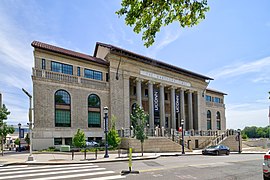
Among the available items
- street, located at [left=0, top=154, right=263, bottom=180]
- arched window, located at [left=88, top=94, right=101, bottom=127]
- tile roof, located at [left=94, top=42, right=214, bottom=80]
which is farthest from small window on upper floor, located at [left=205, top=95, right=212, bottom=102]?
street, located at [left=0, top=154, right=263, bottom=180]

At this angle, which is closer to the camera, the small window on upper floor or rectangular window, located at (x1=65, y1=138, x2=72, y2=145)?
rectangular window, located at (x1=65, y1=138, x2=72, y2=145)

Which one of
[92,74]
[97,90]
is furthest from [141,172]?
[92,74]

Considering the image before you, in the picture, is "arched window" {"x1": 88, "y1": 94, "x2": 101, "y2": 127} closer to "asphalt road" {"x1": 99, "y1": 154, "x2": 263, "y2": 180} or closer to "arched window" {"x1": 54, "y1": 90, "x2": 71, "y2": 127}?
"arched window" {"x1": 54, "y1": 90, "x2": 71, "y2": 127}

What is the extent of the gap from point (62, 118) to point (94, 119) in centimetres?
499

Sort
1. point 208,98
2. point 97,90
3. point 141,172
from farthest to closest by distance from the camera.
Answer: point 208,98
point 97,90
point 141,172

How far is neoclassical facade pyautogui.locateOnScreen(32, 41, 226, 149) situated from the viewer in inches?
1197

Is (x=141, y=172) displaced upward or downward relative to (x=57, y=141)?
upward

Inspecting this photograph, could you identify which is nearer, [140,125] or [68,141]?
[140,125]

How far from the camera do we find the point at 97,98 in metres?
35.8

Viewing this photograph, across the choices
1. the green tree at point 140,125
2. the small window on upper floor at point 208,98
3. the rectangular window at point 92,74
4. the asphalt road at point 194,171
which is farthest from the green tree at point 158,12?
the small window on upper floor at point 208,98

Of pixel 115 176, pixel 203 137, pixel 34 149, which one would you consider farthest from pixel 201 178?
pixel 203 137

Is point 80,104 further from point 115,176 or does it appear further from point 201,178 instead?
point 201,178

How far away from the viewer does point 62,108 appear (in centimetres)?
3212

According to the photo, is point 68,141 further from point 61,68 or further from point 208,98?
point 208,98
